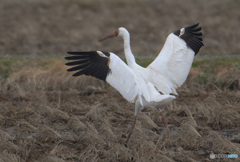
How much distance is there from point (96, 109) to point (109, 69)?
201cm

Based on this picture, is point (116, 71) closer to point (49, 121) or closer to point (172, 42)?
point (172, 42)

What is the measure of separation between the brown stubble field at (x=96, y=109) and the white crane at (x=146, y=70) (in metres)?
0.73

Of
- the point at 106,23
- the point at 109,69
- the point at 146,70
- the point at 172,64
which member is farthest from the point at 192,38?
the point at 106,23

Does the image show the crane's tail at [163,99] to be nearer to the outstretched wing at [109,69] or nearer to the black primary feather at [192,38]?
the outstretched wing at [109,69]

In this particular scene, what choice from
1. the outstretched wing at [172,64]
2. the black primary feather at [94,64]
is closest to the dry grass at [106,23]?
the outstretched wing at [172,64]

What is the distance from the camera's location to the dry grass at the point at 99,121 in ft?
24.0

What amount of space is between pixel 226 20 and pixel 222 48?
6.40m

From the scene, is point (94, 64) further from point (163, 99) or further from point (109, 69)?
point (163, 99)

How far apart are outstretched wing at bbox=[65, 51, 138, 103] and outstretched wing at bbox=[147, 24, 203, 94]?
0.58 meters

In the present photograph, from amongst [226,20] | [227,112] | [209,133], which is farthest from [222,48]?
[209,133]

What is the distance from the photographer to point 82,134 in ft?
26.7

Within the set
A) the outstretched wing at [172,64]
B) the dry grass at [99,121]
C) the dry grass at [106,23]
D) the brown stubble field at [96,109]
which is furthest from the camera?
the dry grass at [106,23]

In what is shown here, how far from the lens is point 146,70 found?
813cm

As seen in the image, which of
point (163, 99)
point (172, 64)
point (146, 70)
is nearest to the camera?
point (163, 99)
